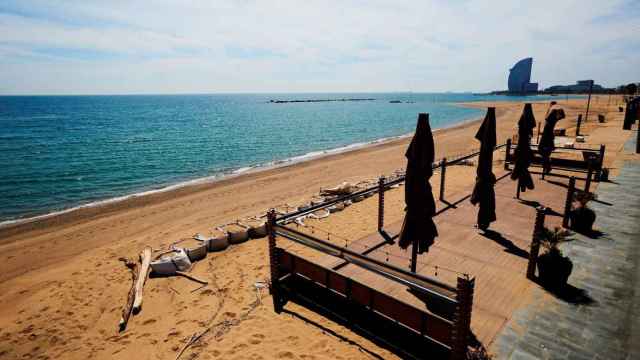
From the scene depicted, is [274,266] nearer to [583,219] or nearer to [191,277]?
[191,277]

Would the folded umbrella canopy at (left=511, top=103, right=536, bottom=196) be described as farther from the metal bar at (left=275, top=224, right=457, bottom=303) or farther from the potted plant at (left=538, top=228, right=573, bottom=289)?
A: the metal bar at (left=275, top=224, right=457, bottom=303)

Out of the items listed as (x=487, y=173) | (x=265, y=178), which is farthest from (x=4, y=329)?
(x=265, y=178)

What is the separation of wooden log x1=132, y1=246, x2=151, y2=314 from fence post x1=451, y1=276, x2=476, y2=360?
8.04m

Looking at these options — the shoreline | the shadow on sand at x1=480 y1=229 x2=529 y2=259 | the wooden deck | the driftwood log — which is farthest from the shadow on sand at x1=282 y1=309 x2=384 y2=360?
the shoreline

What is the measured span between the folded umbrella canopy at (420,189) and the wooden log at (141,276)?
24.0ft

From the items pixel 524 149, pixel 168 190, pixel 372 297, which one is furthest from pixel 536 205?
pixel 168 190

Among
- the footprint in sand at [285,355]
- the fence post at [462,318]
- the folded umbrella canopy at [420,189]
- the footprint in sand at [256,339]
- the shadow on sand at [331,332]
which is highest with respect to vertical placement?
the folded umbrella canopy at [420,189]

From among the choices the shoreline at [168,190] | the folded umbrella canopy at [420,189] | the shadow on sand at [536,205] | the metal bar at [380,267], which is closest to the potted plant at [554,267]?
the folded umbrella canopy at [420,189]

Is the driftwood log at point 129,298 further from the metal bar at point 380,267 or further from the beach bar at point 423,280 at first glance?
the metal bar at point 380,267

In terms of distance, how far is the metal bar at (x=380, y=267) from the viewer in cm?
507

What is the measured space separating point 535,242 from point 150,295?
407 inches

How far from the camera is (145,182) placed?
2786 centimetres

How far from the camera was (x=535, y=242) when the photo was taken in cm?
788

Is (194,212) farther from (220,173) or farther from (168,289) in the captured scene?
(220,173)
